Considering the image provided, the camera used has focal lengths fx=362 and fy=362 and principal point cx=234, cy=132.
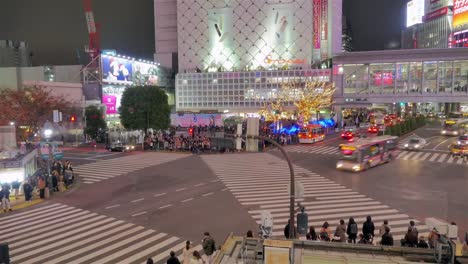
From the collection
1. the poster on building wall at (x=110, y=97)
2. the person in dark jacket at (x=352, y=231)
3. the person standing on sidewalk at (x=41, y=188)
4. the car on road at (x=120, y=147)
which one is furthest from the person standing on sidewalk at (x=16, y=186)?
the poster on building wall at (x=110, y=97)

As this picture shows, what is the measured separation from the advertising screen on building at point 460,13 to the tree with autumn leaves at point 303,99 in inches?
1530

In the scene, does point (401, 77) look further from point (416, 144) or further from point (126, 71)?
point (126, 71)

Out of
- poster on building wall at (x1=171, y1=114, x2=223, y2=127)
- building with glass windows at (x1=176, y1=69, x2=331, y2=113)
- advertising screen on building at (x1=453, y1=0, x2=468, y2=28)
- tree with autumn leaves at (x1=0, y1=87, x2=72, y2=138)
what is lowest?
poster on building wall at (x1=171, y1=114, x2=223, y2=127)

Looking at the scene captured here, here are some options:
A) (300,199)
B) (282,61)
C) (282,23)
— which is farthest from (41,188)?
(282,23)

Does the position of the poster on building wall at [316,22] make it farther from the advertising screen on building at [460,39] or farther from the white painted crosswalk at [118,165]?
the white painted crosswalk at [118,165]

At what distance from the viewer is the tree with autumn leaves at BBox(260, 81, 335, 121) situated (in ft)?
186

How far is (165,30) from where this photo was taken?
97625 mm

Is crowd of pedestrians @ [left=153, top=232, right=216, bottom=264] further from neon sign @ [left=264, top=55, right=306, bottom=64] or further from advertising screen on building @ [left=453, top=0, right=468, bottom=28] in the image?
advertising screen on building @ [left=453, top=0, right=468, bottom=28]

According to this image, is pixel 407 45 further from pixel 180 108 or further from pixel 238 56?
pixel 180 108

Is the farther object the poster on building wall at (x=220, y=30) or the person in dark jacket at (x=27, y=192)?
the poster on building wall at (x=220, y=30)

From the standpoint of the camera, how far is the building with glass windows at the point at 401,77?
67062mm

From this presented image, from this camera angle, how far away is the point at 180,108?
79938mm

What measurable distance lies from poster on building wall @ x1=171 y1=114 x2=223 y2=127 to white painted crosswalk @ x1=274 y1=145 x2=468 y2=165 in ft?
71.9

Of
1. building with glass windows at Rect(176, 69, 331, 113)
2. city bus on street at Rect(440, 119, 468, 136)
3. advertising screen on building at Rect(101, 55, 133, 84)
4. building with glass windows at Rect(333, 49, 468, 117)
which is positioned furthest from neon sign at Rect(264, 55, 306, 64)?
city bus on street at Rect(440, 119, 468, 136)
